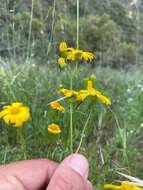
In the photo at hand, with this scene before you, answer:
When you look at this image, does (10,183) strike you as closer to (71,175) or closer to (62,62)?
(71,175)

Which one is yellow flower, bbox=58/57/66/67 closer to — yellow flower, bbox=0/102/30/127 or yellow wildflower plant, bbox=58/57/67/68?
yellow wildflower plant, bbox=58/57/67/68

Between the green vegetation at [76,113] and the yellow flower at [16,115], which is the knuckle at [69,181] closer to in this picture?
the yellow flower at [16,115]

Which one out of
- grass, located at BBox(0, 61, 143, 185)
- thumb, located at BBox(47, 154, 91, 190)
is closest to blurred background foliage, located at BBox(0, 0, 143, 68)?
grass, located at BBox(0, 61, 143, 185)

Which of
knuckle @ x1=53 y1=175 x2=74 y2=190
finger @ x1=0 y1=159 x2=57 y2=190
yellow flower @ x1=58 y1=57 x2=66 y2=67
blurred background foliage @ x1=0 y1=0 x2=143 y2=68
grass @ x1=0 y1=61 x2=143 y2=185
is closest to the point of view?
knuckle @ x1=53 y1=175 x2=74 y2=190

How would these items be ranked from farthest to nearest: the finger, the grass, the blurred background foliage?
the blurred background foliage < the grass < the finger

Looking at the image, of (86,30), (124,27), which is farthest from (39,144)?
(124,27)

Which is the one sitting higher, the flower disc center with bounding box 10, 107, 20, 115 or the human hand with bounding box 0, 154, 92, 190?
the flower disc center with bounding box 10, 107, 20, 115

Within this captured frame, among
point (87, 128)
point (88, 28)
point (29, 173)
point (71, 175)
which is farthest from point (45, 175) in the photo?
point (88, 28)

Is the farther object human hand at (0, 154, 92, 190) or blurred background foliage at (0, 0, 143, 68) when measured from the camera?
blurred background foliage at (0, 0, 143, 68)
